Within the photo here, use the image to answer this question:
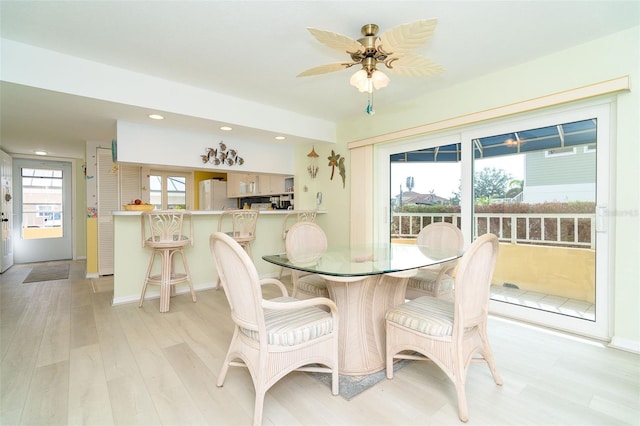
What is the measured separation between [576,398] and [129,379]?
2.54 meters

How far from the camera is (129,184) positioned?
209 inches

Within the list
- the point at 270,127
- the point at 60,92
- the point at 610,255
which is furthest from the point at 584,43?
the point at 60,92

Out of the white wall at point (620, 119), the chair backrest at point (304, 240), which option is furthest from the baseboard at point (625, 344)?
the chair backrest at point (304, 240)

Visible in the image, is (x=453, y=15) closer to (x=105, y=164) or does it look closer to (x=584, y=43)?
(x=584, y=43)

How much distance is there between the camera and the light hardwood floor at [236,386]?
1479 millimetres

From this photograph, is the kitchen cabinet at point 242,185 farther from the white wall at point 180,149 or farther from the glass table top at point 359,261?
the glass table top at point 359,261

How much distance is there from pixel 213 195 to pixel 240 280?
5517mm

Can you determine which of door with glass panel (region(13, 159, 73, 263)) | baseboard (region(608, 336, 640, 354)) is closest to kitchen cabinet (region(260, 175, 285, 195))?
door with glass panel (region(13, 159, 73, 263))

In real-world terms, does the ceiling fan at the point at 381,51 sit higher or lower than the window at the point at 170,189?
higher

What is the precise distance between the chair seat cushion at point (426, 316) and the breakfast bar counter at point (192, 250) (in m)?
Answer: 2.67

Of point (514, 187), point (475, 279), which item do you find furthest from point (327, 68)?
point (514, 187)

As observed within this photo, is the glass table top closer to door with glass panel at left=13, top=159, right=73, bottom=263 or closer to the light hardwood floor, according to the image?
the light hardwood floor

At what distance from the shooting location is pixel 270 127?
12.6ft

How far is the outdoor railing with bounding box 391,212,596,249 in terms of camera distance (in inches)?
97.9
